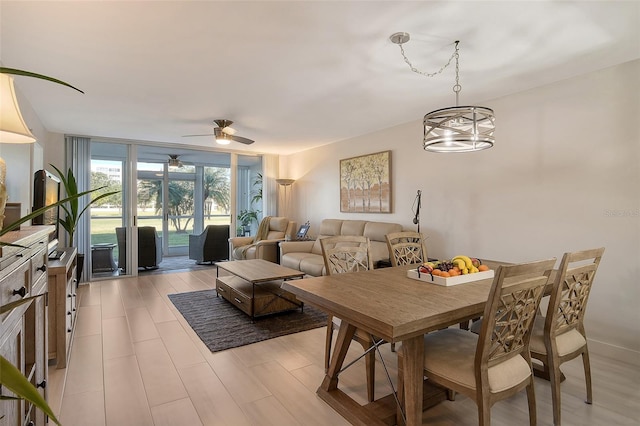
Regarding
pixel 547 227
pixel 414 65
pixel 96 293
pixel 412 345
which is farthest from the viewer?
pixel 96 293

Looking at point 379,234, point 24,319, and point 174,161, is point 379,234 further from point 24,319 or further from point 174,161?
point 174,161

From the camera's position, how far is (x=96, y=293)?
183 inches

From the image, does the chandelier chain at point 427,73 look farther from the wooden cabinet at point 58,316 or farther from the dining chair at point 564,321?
the wooden cabinet at point 58,316

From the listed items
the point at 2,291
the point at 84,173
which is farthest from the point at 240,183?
the point at 2,291

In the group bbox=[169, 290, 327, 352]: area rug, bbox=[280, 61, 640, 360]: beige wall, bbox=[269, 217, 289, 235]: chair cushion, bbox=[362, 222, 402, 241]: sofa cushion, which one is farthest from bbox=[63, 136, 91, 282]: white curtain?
bbox=[280, 61, 640, 360]: beige wall

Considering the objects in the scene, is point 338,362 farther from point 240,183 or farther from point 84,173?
point 240,183

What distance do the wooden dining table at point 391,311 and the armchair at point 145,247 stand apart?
5.05 m

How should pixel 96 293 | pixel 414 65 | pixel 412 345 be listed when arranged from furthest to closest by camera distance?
pixel 96 293, pixel 414 65, pixel 412 345

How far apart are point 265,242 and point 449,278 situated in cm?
417

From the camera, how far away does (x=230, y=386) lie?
2.28 metres

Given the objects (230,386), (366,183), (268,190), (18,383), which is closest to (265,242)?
(268,190)

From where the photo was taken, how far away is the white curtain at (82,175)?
5270 millimetres

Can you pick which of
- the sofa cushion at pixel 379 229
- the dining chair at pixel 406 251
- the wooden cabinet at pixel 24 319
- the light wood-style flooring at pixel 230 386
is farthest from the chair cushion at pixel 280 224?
the wooden cabinet at pixel 24 319

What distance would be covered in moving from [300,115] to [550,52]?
104 inches
